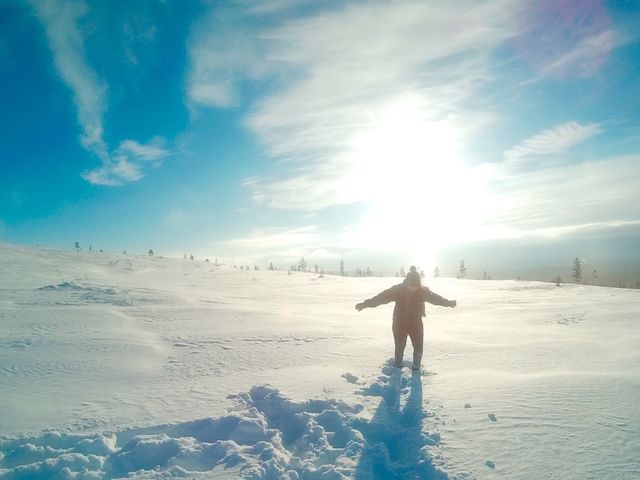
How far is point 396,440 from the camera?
482 cm

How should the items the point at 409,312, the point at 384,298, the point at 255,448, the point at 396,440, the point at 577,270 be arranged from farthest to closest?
1. the point at 577,270
2. the point at 384,298
3. the point at 409,312
4. the point at 396,440
5. the point at 255,448

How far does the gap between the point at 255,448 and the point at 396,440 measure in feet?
5.54

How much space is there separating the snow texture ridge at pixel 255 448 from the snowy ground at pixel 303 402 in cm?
2

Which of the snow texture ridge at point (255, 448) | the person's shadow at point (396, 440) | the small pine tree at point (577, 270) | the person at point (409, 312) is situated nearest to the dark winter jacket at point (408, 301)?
the person at point (409, 312)

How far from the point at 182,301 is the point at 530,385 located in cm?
1292

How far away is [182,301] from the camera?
15.6 meters

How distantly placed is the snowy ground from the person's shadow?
0.02 m

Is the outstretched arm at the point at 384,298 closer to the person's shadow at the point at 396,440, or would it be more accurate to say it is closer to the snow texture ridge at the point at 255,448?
the person's shadow at the point at 396,440

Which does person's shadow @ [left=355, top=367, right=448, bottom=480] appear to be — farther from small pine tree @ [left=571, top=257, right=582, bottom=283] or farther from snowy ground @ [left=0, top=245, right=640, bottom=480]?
small pine tree @ [left=571, top=257, right=582, bottom=283]

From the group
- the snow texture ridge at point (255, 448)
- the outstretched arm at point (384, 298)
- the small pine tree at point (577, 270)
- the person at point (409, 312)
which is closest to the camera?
the snow texture ridge at point (255, 448)

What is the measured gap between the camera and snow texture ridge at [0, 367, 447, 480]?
4129 millimetres

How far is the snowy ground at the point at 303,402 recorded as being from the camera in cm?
418

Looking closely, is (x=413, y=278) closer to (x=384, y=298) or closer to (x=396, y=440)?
(x=384, y=298)

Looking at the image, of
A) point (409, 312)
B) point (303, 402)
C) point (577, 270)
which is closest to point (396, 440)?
point (303, 402)
